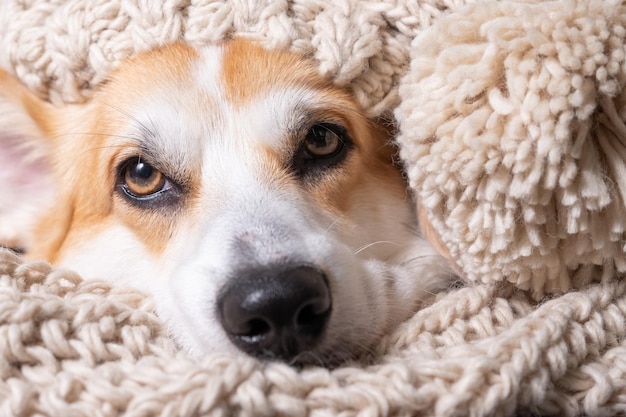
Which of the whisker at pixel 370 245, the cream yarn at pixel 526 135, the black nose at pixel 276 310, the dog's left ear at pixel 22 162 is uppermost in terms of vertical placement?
the cream yarn at pixel 526 135

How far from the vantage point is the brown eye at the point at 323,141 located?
50.6 inches

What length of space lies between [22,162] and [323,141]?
0.68 metres

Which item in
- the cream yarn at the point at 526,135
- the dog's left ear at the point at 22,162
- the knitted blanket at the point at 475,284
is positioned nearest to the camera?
the knitted blanket at the point at 475,284

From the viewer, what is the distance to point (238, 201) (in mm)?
1167

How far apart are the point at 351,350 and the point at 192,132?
1.46 ft

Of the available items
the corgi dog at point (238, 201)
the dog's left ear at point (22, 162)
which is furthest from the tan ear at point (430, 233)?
the dog's left ear at point (22, 162)

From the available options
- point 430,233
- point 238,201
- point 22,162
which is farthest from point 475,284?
point 22,162

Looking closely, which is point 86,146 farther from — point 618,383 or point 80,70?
point 618,383

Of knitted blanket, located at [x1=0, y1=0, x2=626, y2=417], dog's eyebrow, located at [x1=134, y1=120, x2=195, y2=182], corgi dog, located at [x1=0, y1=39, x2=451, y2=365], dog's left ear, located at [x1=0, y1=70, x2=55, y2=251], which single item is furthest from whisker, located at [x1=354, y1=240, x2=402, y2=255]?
dog's left ear, located at [x1=0, y1=70, x2=55, y2=251]

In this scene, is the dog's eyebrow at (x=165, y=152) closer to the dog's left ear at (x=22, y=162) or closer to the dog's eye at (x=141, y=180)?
the dog's eye at (x=141, y=180)

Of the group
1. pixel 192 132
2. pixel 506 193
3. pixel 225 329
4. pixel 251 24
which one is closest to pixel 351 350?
pixel 225 329

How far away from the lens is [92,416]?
31.7 inches

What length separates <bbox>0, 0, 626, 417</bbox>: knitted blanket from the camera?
834mm

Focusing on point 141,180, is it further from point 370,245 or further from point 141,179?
point 370,245
